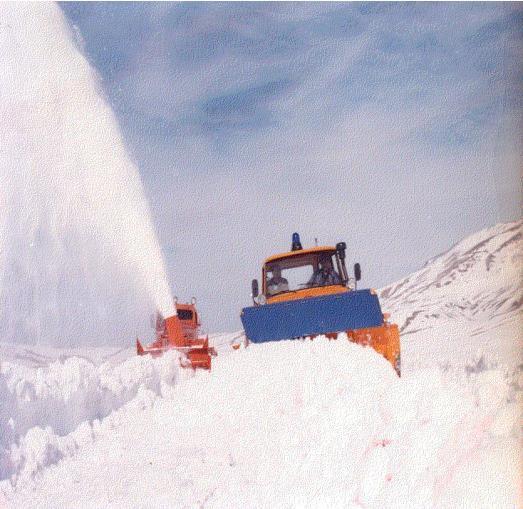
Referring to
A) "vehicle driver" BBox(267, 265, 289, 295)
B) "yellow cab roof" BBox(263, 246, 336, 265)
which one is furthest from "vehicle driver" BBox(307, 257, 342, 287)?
"vehicle driver" BBox(267, 265, 289, 295)

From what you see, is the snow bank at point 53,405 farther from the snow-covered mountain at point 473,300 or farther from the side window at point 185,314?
the side window at point 185,314

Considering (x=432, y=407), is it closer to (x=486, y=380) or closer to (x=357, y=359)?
(x=486, y=380)

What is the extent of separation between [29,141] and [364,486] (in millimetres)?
5815

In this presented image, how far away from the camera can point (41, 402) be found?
4227 mm

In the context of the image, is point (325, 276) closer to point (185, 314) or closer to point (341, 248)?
point (341, 248)

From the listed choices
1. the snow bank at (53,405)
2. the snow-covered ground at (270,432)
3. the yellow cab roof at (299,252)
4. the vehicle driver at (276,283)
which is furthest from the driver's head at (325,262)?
the snow bank at (53,405)

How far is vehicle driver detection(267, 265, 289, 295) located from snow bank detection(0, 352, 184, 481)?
2.37m

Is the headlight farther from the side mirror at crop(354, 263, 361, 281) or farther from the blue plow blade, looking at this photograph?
the side mirror at crop(354, 263, 361, 281)

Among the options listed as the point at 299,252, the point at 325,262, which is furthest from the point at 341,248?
the point at 299,252

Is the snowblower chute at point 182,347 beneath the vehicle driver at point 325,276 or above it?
beneath

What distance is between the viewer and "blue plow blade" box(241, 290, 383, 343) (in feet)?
18.8

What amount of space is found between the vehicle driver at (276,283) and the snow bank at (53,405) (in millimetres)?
2374

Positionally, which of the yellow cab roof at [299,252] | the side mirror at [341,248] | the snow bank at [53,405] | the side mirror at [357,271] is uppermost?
the yellow cab roof at [299,252]

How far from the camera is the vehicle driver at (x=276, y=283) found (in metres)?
7.18
